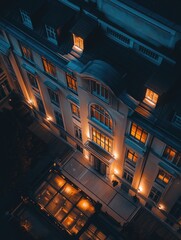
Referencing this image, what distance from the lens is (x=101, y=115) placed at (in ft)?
137

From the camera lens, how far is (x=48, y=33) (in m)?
40.5

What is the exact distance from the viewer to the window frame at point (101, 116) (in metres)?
40.7

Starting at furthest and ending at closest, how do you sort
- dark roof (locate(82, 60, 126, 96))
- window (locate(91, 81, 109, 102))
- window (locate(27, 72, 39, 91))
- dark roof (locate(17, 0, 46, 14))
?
1. window (locate(27, 72, 39, 91))
2. dark roof (locate(17, 0, 46, 14))
3. window (locate(91, 81, 109, 102))
4. dark roof (locate(82, 60, 126, 96))

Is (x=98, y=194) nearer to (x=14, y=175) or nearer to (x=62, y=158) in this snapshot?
(x=62, y=158)

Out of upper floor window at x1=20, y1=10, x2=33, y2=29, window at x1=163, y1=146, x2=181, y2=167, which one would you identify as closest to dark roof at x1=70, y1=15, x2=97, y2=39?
upper floor window at x1=20, y1=10, x2=33, y2=29

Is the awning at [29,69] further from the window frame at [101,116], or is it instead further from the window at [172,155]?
the window at [172,155]

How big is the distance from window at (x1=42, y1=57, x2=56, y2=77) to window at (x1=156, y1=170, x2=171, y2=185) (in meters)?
20.3

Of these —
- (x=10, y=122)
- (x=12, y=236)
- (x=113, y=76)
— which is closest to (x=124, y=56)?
(x=113, y=76)

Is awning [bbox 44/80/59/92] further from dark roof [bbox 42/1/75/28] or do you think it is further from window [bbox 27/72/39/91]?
dark roof [bbox 42/1/75/28]

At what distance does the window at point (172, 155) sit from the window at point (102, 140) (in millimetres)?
9616

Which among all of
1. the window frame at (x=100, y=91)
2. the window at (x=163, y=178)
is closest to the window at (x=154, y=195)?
the window at (x=163, y=178)

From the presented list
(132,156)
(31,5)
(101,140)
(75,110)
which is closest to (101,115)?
(101,140)

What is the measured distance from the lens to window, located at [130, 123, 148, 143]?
124ft

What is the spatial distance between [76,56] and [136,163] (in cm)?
1716
